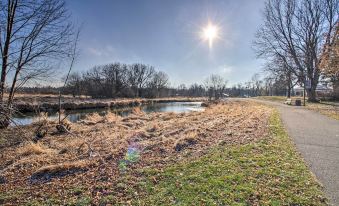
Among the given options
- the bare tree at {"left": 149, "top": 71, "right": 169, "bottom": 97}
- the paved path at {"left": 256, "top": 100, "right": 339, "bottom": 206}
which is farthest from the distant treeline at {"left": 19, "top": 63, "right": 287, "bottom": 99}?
the paved path at {"left": 256, "top": 100, "right": 339, "bottom": 206}

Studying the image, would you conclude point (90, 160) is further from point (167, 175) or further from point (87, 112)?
point (87, 112)

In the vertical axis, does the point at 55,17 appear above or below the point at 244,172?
above

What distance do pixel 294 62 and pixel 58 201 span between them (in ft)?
110

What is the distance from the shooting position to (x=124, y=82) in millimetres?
76438

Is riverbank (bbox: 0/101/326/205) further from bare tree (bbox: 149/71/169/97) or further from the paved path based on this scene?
bare tree (bbox: 149/71/169/97)

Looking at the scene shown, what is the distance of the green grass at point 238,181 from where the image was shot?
12.5 ft

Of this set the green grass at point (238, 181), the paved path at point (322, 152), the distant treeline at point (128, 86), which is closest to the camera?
the green grass at point (238, 181)

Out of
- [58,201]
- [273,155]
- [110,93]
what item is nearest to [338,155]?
[273,155]

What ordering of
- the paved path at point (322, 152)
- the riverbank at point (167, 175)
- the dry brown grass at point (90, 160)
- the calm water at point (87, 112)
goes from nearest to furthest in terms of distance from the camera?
the riverbank at point (167, 175) → the paved path at point (322, 152) → the dry brown grass at point (90, 160) → the calm water at point (87, 112)

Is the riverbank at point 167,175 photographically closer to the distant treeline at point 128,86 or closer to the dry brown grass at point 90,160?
the dry brown grass at point 90,160

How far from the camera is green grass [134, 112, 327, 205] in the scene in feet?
12.5

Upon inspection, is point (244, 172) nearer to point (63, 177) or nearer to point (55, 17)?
point (63, 177)

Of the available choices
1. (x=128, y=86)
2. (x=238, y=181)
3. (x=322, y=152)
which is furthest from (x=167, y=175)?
(x=128, y=86)

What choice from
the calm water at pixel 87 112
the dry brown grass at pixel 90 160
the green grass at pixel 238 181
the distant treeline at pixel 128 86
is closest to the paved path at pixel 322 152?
the green grass at pixel 238 181
